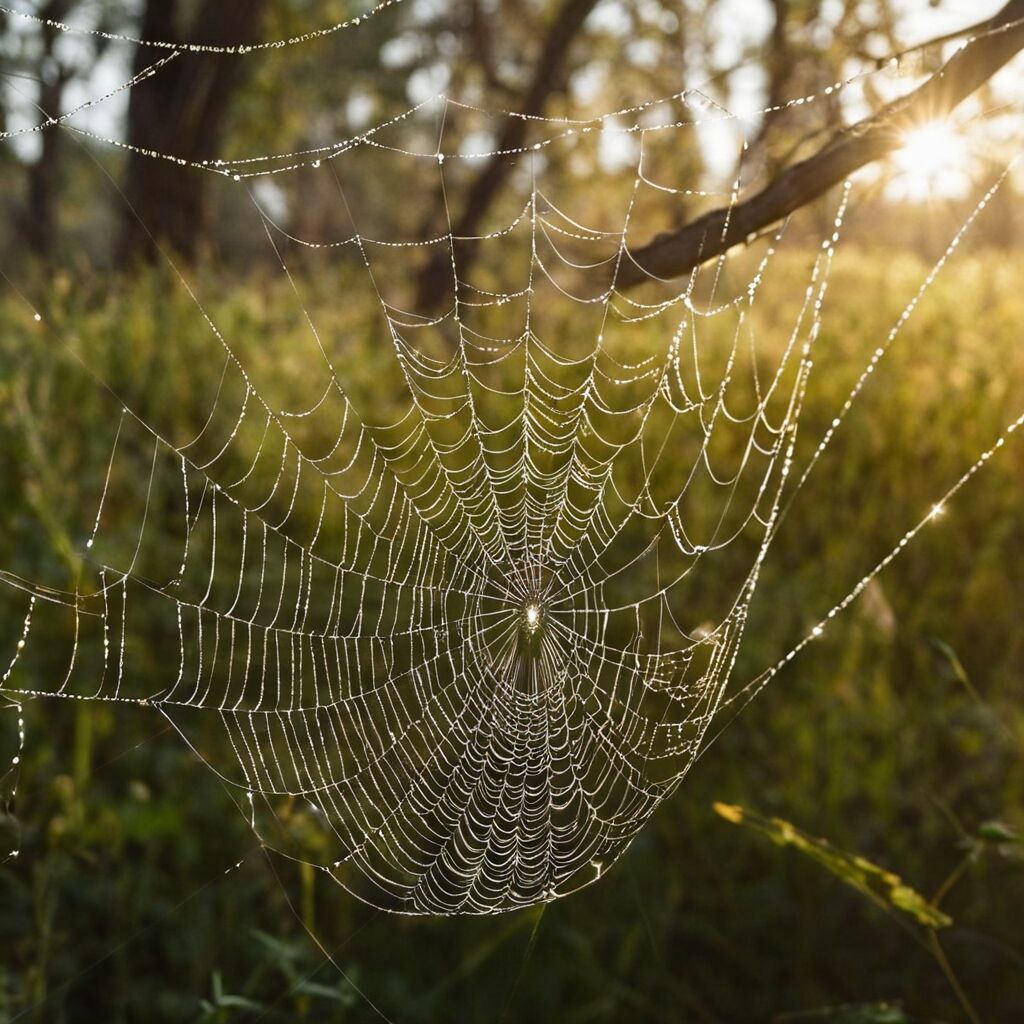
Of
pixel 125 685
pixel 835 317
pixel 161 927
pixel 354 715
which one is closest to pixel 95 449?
pixel 125 685

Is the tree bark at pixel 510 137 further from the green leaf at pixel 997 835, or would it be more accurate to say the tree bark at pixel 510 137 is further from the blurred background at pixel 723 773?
the green leaf at pixel 997 835

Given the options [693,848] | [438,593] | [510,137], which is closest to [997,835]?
[693,848]

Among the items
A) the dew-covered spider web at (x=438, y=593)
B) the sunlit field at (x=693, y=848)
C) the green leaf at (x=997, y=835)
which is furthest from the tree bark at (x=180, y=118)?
the green leaf at (x=997, y=835)

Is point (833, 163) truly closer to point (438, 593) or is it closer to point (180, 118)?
point (438, 593)

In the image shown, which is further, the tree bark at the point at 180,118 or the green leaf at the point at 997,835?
the tree bark at the point at 180,118

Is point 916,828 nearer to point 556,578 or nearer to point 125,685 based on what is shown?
point 556,578

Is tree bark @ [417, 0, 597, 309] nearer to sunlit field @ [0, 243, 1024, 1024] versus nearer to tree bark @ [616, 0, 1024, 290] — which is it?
sunlit field @ [0, 243, 1024, 1024]

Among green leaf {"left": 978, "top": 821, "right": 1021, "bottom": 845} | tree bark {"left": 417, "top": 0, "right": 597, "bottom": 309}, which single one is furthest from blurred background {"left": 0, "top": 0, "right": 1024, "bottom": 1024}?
tree bark {"left": 417, "top": 0, "right": 597, "bottom": 309}
